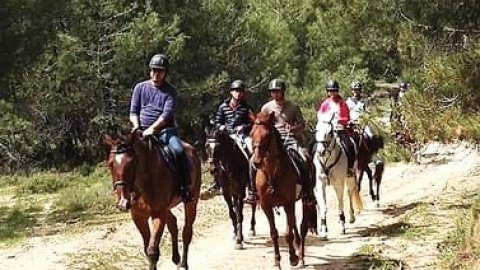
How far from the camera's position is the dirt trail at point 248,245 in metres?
9.90

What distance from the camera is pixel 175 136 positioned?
29.0 feet

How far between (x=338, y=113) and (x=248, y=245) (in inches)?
98.2

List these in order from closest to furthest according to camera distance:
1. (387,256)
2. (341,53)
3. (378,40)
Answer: (387,256) < (378,40) < (341,53)

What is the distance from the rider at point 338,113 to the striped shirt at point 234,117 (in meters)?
1.14

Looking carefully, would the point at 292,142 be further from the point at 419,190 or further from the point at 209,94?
the point at 209,94

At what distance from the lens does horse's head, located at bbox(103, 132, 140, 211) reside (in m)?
7.34

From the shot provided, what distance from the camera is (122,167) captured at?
7410mm

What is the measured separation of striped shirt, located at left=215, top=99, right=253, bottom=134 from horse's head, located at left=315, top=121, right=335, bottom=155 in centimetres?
107

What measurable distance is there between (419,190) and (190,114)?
7.00 metres

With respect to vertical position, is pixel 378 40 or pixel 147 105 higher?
pixel 378 40

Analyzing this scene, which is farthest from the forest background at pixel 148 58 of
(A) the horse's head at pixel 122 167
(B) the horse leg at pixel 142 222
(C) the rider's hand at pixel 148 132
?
(A) the horse's head at pixel 122 167

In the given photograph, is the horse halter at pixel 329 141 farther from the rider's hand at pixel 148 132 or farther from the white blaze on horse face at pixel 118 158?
the white blaze on horse face at pixel 118 158

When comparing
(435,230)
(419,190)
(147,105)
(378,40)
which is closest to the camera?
(147,105)

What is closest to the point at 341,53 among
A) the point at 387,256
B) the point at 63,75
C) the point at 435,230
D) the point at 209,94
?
the point at 209,94
